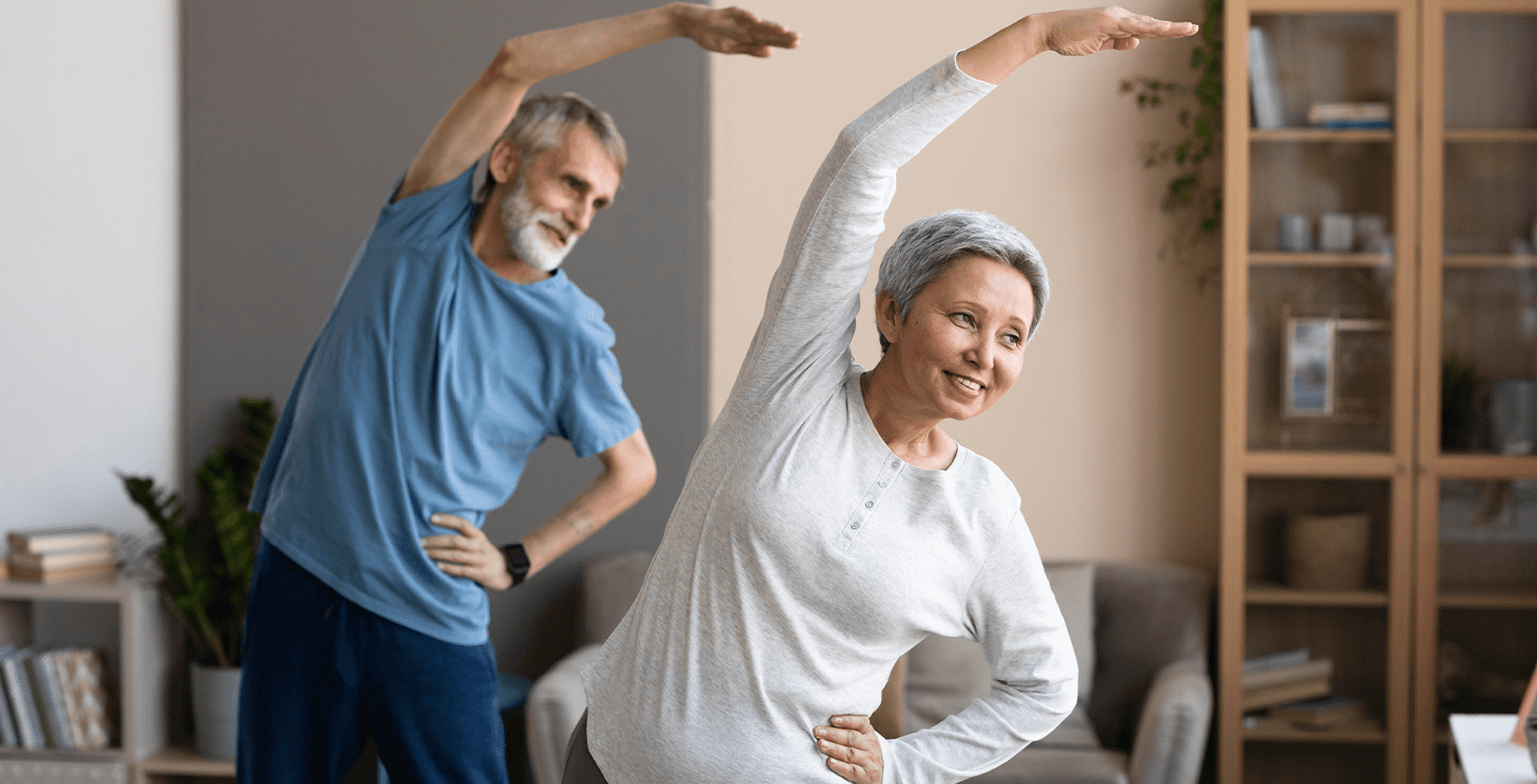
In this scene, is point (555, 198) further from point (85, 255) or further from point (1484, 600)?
point (1484, 600)

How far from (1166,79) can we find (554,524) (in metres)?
2.06

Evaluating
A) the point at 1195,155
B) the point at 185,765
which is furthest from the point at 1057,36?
the point at 185,765

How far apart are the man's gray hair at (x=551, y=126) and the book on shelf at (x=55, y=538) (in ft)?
5.92

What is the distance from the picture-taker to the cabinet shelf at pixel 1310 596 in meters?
2.77

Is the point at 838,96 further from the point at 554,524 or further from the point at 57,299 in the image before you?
the point at 57,299

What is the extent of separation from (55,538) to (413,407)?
5.30 ft

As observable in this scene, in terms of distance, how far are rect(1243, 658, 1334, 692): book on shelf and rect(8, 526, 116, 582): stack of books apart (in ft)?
9.71

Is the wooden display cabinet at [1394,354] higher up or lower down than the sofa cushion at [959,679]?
higher up

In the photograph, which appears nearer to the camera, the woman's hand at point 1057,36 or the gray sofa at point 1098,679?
the woman's hand at point 1057,36

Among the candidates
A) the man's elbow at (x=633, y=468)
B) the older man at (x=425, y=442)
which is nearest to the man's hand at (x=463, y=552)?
the older man at (x=425, y=442)

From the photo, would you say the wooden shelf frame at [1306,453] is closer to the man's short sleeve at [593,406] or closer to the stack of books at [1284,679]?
the stack of books at [1284,679]

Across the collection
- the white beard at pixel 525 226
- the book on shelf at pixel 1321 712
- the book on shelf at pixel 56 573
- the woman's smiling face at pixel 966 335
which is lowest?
the book on shelf at pixel 1321 712

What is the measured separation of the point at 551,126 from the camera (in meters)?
1.79

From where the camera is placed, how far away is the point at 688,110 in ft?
9.62
